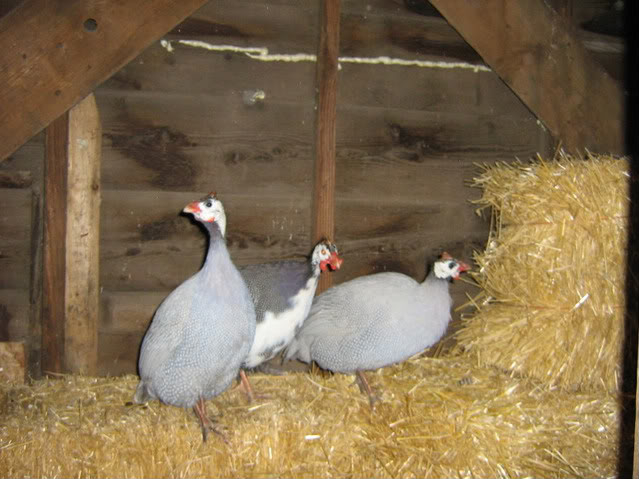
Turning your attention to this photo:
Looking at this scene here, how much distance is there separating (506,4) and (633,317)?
166cm

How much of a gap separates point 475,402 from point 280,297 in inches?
36.6

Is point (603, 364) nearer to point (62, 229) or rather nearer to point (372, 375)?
point (372, 375)

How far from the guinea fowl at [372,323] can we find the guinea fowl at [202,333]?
513 mm

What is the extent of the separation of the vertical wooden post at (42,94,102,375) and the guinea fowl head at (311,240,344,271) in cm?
100

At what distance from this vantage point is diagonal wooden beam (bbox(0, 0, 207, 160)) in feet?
8.56

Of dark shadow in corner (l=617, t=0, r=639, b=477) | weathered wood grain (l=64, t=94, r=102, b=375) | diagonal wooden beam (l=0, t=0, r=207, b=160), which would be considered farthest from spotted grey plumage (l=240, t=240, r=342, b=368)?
dark shadow in corner (l=617, t=0, r=639, b=477)

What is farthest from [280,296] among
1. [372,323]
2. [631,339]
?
[631,339]

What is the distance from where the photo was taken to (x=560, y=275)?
2867 mm

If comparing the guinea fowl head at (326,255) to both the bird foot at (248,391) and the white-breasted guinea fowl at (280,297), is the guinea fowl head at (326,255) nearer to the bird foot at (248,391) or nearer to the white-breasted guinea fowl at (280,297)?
the white-breasted guinea fowl at (280,297)

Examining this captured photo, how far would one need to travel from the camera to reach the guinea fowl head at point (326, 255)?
2.78 m

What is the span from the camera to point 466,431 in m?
2.38

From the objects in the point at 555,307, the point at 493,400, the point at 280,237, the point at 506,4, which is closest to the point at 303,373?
the point at 280,237

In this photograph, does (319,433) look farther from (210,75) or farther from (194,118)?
(210,75)

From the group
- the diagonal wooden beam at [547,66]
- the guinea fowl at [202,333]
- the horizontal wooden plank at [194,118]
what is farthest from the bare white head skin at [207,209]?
the diagonal wooden beam at [547,66]
